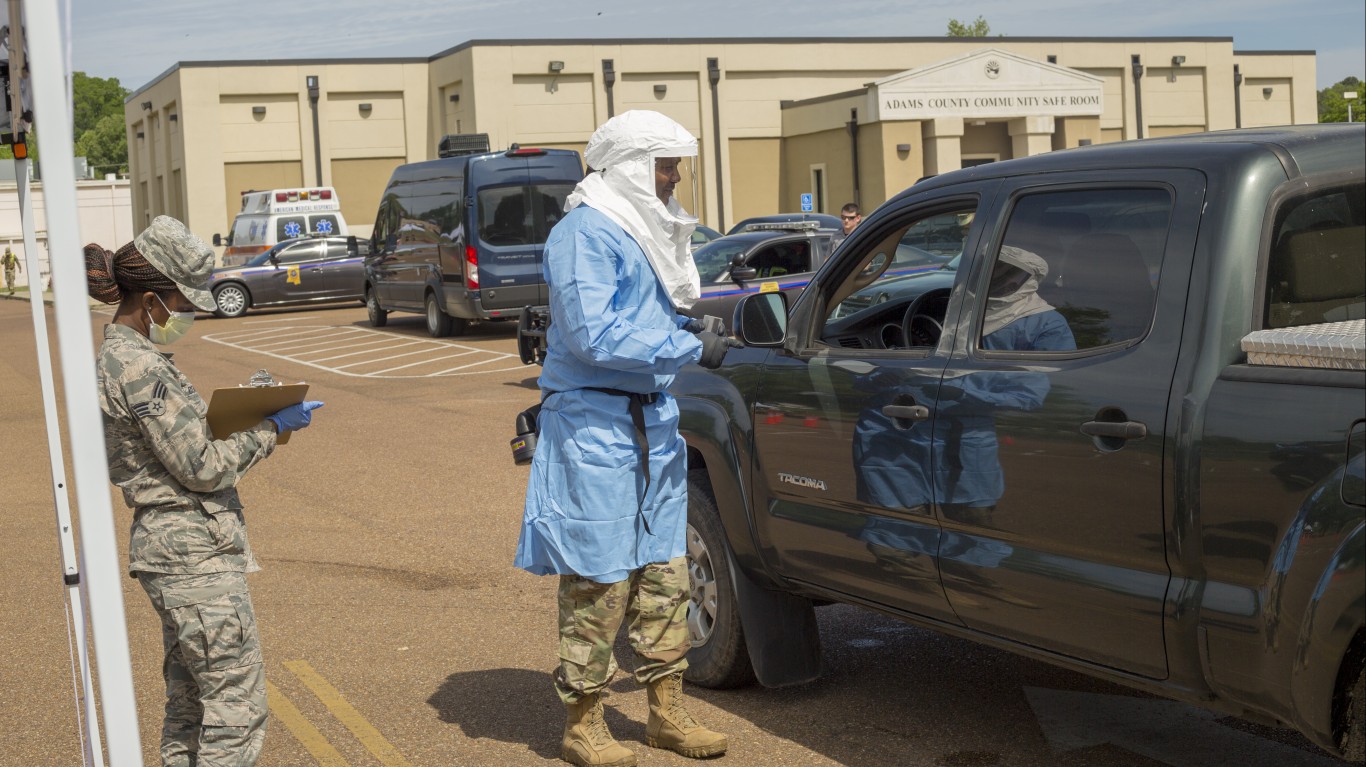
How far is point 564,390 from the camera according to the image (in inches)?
185

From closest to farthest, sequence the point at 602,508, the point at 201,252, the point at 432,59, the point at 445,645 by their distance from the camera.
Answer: the point at 201,252 < the point at 602,508 < the point at 445,645 < the point at 432,59

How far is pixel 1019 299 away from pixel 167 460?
2.42 metres

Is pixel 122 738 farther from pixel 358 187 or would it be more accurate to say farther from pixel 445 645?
pixel 358 187

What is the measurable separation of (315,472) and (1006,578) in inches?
320

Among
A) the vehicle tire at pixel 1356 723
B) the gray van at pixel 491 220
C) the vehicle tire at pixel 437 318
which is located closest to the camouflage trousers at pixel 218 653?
the vehicle tire at pixel 1356 723

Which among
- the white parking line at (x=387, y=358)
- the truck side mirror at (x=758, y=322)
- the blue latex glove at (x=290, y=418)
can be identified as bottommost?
the white parking line at (x=387, y=358)

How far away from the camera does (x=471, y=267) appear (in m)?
20.9

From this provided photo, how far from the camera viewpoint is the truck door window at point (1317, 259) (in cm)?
366

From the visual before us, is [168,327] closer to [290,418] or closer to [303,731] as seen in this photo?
[290,418]

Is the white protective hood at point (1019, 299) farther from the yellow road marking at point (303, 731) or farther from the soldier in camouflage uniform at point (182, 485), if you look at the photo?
the yellow road marking at point (303, 731)

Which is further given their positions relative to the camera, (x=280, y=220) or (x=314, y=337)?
(x=280, y=220)

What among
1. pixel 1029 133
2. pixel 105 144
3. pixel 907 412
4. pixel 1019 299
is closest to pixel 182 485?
pixel 907 412

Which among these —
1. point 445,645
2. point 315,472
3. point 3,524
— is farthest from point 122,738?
point 315,472

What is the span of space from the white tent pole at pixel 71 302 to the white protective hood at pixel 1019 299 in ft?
8.52
